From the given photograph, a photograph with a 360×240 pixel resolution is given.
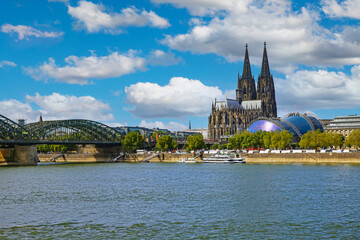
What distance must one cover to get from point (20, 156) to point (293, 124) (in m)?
99.4

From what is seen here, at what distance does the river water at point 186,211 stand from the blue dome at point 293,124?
401 feet

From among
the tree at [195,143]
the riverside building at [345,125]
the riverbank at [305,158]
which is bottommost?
the riverbank at [305,158]

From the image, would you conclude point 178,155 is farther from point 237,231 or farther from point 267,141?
point 237,231

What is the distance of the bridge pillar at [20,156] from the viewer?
119625mm

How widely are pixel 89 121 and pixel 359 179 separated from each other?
102 meters

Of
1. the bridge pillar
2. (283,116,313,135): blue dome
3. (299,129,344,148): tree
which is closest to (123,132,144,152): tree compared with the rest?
the bridge pillar

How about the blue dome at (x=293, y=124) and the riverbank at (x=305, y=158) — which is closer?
the riverbank at (x=305, y=158)

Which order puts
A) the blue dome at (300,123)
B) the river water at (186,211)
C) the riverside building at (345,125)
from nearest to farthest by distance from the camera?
the river water at (186,211)
the riverside building at (345,125)
the blue dome at (300,123)

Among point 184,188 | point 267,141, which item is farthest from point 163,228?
point 267,141

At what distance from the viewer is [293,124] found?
18050cm

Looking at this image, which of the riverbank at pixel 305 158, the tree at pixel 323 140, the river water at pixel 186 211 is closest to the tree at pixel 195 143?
the riverbank at pixel 305 158

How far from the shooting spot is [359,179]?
2298 inches

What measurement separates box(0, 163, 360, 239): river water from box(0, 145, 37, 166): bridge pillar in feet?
218

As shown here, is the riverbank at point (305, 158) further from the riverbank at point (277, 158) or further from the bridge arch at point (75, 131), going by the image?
the bridge arch at point (75, 131)
